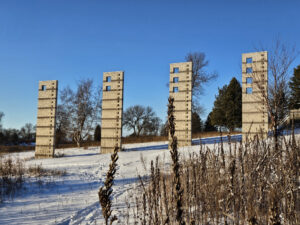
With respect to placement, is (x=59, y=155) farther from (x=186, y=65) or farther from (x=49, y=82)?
(x=186, y=65)

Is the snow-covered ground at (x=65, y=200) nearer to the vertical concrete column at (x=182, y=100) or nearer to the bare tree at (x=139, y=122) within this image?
the vertical concrete column at (x=182, y=100)

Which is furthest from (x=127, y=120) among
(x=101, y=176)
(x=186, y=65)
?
(x=101, y=176)

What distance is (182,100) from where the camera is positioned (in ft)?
41.8

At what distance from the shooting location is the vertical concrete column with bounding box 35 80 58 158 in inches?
580

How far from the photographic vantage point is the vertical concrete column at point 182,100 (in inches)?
492

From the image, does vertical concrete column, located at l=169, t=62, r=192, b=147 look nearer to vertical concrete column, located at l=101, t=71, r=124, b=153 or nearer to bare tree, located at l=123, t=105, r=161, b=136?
vertical concrete column, located at l=101, t=71, r=124, b=153

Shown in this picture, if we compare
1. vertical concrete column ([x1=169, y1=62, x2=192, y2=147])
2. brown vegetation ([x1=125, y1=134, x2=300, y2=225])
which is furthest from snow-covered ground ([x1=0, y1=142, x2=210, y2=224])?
vertical concrete column ([x1=169, y1=62, x2=192, y2=147])

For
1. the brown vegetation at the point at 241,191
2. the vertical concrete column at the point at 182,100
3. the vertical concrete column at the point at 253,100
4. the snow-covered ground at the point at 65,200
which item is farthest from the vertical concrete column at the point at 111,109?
the brown vegetation at the point at 241,191

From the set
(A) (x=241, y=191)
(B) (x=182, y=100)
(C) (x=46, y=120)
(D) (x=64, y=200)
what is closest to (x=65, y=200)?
(D) (x=64, y=200)

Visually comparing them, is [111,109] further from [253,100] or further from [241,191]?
[241,191]

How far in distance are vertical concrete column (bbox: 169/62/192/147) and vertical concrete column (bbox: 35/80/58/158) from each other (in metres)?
7.76

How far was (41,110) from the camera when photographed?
15133 millimetres

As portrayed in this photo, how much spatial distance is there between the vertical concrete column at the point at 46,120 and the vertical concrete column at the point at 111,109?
3.45 meters

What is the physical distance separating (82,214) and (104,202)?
4.29 meters
